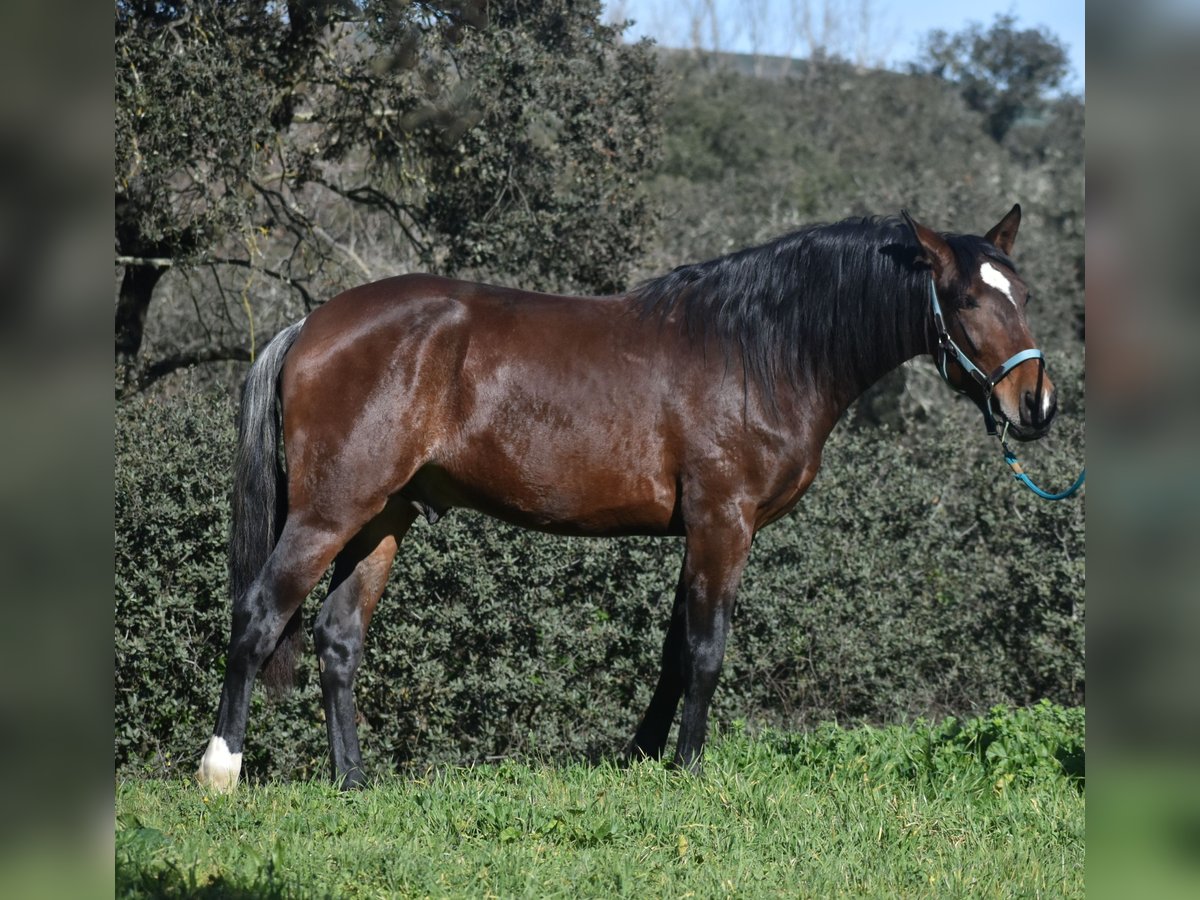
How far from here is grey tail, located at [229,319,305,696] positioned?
4.69 metres

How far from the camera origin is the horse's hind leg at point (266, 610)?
4.45m

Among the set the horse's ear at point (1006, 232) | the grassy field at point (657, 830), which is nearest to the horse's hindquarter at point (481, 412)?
the grassy field at point (657, 830)

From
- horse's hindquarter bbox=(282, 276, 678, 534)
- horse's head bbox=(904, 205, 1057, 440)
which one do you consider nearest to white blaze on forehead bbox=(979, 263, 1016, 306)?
horse's head bbox=(904, 205, 1057, 440)

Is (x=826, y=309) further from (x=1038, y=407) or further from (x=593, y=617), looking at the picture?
(x=593, y=617)

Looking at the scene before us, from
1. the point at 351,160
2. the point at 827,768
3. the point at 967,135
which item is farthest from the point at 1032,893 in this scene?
the point at 967,135

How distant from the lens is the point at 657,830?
12.8 ft

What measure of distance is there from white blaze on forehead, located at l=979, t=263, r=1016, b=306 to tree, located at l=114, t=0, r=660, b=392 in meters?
4.46

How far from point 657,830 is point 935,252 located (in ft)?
8.13

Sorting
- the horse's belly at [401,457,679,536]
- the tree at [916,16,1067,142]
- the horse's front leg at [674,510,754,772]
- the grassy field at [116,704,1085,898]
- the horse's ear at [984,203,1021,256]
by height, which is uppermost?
the tree at [916,16,1067,142]

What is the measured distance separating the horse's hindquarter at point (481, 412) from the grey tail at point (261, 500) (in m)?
0.18

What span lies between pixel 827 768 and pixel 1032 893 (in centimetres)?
143

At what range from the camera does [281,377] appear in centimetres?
473

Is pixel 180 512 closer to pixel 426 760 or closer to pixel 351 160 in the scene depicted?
pixel 426 760

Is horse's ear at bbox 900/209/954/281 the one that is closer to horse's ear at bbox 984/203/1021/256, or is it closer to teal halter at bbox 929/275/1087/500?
teal halter at bbox 929/275/1087/500
